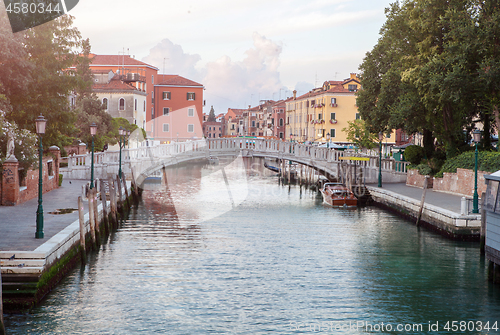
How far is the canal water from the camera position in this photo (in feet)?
36.8

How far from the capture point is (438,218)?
2120cm

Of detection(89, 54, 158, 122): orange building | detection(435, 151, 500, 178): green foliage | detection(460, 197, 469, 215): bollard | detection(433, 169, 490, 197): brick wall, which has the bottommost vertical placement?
detection(460, 197, 469, 215): bollard

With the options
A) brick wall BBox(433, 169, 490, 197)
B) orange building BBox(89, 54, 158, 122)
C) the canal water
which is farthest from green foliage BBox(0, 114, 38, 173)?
orange building BBox(89, 54, 158, 122)

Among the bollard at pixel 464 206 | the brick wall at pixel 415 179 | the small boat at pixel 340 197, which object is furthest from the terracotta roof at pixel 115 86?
the bollard at pixel 464 206

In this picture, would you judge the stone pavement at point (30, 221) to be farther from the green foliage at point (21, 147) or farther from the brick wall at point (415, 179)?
the brick wall at point (415, 179)

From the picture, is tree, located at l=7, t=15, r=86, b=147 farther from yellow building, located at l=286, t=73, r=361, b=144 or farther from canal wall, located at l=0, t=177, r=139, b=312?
yellow building, located at l=286, t=73, r=361, b=144

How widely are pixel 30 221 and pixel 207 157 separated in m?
20.5

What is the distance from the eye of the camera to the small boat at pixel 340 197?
30520mm

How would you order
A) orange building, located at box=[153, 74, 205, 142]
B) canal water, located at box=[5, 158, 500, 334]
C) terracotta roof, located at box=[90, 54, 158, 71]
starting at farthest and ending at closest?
orange building, located at box=[153, 74, 205, 142] → terracotta roof, located at box=[90, 54, 158, 71] → canal water, located at box=[5, 158, 500, 334]

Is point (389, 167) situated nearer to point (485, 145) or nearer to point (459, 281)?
point (485, 145)

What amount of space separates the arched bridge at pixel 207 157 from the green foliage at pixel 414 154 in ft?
4.86

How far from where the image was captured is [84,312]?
37.9 ft

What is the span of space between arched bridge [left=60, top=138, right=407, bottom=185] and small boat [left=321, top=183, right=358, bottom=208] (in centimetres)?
223

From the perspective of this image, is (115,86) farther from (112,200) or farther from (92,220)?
(92,220)
